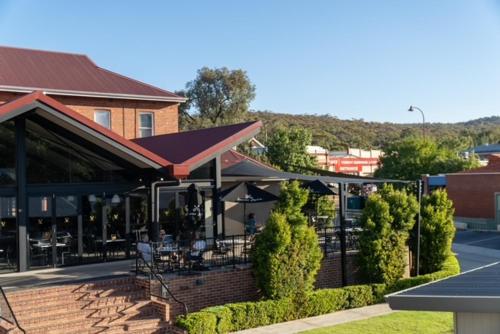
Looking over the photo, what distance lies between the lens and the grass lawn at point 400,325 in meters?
14.1

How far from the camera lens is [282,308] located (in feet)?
50.4

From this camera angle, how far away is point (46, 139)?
17.4 meters

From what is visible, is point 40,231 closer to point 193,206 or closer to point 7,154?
point 7,154

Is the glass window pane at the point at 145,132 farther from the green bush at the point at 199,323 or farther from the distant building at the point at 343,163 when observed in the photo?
the distant building at the point at 343,163

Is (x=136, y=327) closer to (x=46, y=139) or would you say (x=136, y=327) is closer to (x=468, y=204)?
(x=46, y=139)

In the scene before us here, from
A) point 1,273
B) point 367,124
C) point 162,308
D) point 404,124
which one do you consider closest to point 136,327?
point 162,308

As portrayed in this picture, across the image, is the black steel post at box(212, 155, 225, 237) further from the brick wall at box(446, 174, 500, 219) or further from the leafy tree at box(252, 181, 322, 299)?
the brick wall at box(446, 174, 500, 219)

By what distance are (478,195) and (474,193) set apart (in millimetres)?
406

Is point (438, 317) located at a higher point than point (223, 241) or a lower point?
lower

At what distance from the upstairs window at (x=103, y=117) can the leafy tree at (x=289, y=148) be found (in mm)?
25402

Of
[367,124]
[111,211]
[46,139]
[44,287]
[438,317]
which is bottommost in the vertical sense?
[438,317]

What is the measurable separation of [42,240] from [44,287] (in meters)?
3.28

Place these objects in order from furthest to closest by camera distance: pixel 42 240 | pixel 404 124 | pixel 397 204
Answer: pixel 404 124 → pixel 397 204 → pixel 42 240

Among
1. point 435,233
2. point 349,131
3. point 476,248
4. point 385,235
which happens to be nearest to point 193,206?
point 385,235
